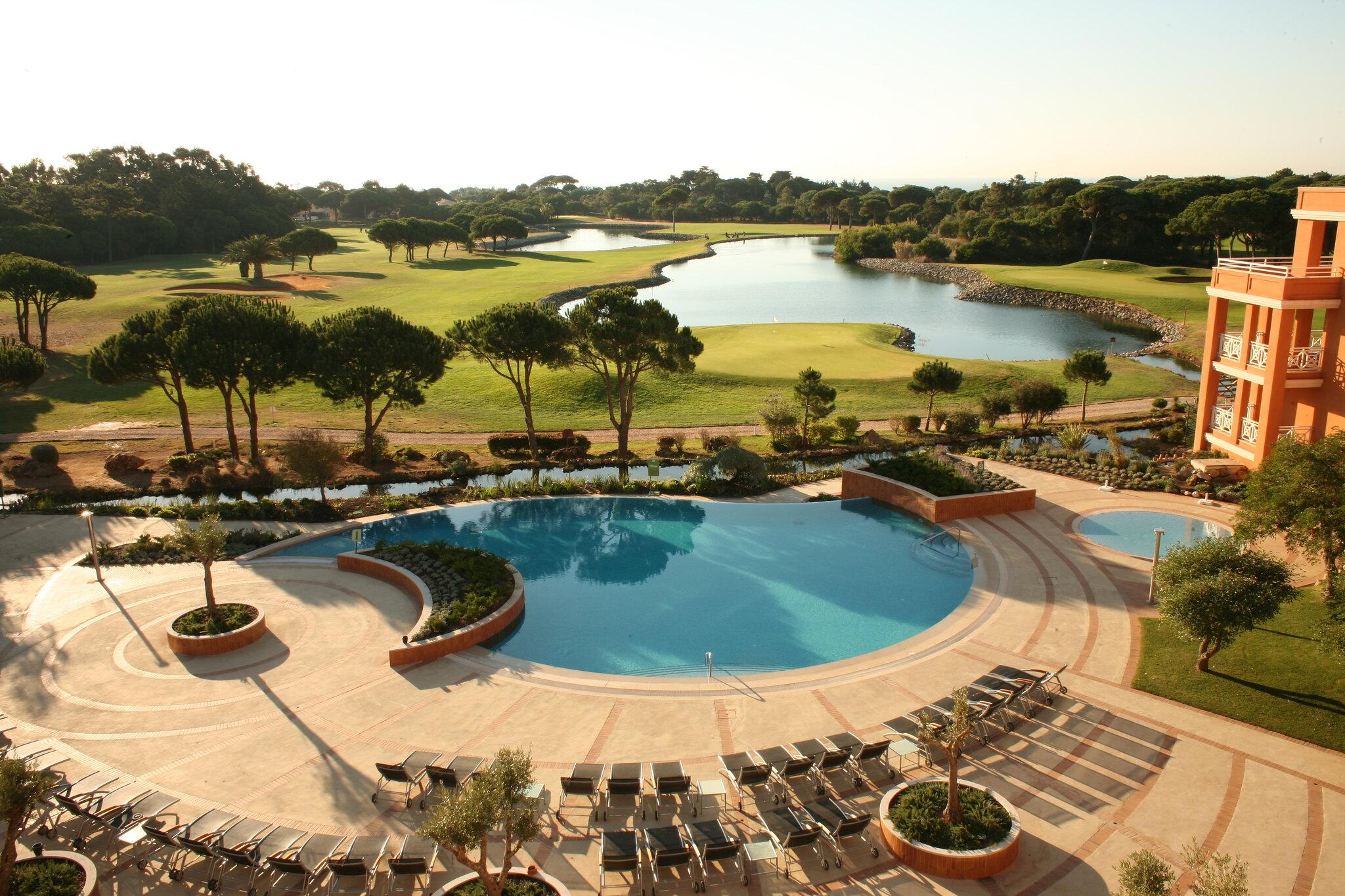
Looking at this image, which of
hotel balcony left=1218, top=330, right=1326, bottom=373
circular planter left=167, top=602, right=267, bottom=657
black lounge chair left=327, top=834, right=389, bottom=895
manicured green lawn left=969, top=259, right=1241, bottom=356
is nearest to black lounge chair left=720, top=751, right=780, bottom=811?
black lounge chair left=327, top=834, right=389, bottom=895

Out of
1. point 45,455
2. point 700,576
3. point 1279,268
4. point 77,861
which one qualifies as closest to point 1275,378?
point 1279,268

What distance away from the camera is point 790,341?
61188 millimetres

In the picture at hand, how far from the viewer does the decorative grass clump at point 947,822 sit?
40.1 feet

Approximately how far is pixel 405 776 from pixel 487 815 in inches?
190

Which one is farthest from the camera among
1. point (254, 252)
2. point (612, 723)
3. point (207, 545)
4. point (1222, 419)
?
point (254, 252)

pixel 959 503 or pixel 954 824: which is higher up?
pixel 959 503

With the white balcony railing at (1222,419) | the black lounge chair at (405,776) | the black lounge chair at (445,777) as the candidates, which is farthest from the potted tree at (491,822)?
the white balcony railing at (1222,419)

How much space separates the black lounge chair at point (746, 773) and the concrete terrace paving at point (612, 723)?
432mm

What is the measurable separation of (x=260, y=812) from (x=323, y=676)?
4701mm

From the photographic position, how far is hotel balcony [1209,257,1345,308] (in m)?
26.2

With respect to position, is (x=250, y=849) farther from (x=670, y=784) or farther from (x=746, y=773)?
(x=746, y=773)

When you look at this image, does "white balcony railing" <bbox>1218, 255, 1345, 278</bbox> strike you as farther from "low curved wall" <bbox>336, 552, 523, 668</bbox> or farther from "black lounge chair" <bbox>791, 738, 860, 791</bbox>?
"low curved wall" <bbox>336, 552, 523, 668</bbox>

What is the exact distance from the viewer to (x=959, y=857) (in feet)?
39.2

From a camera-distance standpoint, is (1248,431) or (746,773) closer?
(746,773)
